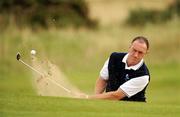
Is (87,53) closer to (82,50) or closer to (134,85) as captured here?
(82,50)

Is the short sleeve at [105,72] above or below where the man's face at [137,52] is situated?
below

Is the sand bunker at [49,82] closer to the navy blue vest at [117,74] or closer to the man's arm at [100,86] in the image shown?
the man's arm at [100,86]

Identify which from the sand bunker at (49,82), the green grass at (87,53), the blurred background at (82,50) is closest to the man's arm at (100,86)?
the sand bunker at (49,82)

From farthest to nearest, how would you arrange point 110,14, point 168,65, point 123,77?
point 110,14 → point 168,65 → point 123,77

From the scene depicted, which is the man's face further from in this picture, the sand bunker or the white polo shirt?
the sand bunker

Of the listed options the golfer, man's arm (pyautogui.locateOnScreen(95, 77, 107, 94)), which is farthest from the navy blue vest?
man's arm (pyautogui.locateOnScreen(95, 77, 107, 94))

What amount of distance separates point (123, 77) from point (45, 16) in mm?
23489

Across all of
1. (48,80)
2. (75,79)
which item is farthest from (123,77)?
(75,79)

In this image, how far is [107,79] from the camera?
10.2 metres

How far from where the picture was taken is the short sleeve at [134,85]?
9719mm

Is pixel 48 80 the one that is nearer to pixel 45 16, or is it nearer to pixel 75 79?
pixel 75 79

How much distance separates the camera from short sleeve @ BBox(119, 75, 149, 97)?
9719 millimetres

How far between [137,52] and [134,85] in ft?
1.29

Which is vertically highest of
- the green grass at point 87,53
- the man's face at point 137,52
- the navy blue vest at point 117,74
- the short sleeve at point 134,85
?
the green grass at point 87,53
